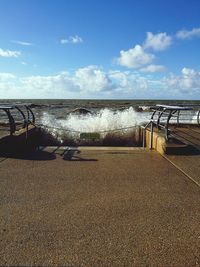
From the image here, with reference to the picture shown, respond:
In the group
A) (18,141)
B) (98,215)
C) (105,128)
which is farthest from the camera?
(105,128)

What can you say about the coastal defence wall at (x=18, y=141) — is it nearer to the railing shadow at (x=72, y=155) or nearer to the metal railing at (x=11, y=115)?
the metal railing at (x=11, y=115)

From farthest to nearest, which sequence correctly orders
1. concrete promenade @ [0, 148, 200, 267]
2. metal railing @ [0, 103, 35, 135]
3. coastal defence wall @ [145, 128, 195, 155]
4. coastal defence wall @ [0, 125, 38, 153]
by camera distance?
metal railing @ [0, 103, 35, 135] < coastal defence wall @ [0, 125, 38, 153] < coastal defence wall @ [145, 128, 195, 155] < concrete promenade @ [0, 148, 200, 267]

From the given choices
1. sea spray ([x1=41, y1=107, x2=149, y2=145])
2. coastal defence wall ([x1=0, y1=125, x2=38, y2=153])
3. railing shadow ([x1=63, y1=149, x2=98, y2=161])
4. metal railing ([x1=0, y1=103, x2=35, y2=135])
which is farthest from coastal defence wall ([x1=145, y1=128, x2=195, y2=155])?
metal railing ([x1=0, y1=103, x2=35, y2=135])

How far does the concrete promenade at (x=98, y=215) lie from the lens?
314 centimetres

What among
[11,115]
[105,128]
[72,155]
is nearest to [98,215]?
[72,155]

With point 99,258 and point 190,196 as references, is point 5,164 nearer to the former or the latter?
point 190,196

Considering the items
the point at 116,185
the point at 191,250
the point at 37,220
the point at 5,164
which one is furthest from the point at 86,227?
the point at 5,164

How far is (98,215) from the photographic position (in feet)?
13.4

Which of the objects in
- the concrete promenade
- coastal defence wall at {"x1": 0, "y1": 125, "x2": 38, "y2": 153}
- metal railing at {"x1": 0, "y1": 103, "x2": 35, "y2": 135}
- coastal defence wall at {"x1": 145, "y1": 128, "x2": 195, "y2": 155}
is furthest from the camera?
metal railing at {"x1": 0, "y1": 103, "x2": 35, "y2": 135}

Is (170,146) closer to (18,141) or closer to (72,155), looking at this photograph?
(72,155)

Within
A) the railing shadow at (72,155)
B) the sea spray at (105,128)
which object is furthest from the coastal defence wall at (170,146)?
the sea spray at (105,128)

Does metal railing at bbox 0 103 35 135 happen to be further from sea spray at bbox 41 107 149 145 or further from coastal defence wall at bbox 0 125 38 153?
sea spray at bbox 41 107 149 145

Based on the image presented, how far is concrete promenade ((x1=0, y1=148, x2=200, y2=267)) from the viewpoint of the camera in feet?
10.3

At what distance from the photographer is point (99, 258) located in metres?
3.08
